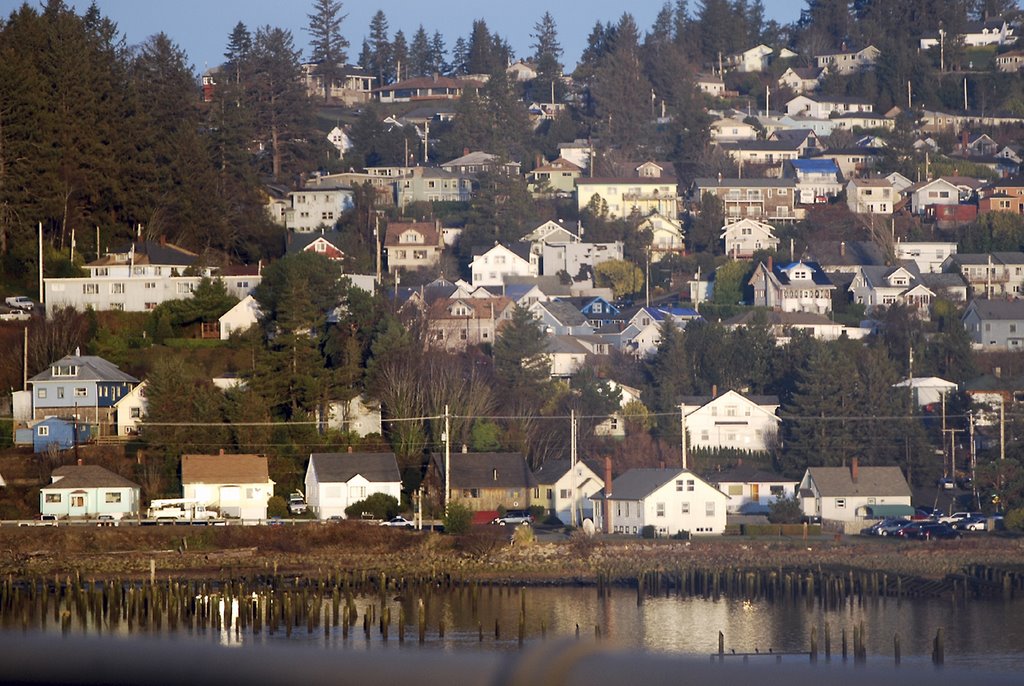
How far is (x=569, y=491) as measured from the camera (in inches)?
1677

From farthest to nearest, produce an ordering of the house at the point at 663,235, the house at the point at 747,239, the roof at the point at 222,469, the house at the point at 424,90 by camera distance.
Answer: the house at the point at 424,90, the house at the point at 663,235, the house at the point at 747,239, the roof at the point at 222,469

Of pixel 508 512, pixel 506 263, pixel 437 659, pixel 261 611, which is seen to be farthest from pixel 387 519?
pixel 437 659

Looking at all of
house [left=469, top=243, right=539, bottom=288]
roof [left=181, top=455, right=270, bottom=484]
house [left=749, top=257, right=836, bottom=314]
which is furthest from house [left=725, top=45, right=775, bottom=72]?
roof [left=181, top=455, right=270, bottom=484]

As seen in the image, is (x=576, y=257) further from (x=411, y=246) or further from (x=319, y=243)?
(x=319, y=243)

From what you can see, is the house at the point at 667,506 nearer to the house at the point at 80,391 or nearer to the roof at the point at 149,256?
the house at the point at 80,391

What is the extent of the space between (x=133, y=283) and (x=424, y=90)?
63.4m

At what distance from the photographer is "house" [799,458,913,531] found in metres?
43.3

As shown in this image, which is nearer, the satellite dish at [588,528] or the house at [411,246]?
the satellite dish at [588,528]

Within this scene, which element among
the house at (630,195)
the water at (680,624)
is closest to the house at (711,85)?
the house at (630,195)

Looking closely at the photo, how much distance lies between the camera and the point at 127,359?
44.7m

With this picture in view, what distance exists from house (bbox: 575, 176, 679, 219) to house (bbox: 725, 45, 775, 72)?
35.2 metres

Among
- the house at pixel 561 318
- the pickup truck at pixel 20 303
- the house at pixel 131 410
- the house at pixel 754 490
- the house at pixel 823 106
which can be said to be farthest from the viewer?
the house at pixel 823 106

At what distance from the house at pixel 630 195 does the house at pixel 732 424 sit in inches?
1079

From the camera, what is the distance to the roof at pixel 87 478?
1479 inches
